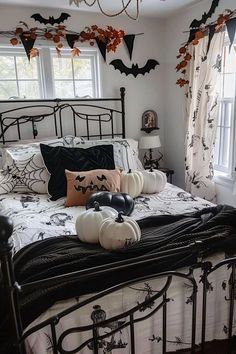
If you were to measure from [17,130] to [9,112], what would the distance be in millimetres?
191

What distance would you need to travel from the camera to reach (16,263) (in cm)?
120

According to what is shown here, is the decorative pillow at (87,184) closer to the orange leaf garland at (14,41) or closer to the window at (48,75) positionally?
the window at (48,75)

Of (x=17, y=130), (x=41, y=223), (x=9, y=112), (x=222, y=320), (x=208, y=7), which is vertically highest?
(x=208, y=7)

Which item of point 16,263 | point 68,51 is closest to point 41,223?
point 16,263

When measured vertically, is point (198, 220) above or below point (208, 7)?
below

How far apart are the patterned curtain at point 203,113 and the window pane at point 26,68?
1589 mm

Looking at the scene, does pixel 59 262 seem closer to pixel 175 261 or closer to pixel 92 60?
pixel 175 261

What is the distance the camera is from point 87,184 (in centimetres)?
221

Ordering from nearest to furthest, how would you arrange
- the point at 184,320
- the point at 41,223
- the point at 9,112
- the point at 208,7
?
the point at 184,320, the point at 41,223, the point at 208,7, the point at 9,112

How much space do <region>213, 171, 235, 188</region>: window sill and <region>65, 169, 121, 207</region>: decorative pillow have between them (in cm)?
113

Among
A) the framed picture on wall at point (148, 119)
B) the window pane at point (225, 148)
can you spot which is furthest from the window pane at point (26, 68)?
the window pane at point (225, 148)

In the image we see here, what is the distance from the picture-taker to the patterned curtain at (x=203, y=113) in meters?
2.67

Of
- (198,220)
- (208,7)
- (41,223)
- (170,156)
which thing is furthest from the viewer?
(170,156)

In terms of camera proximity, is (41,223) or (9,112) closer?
(41,223)
